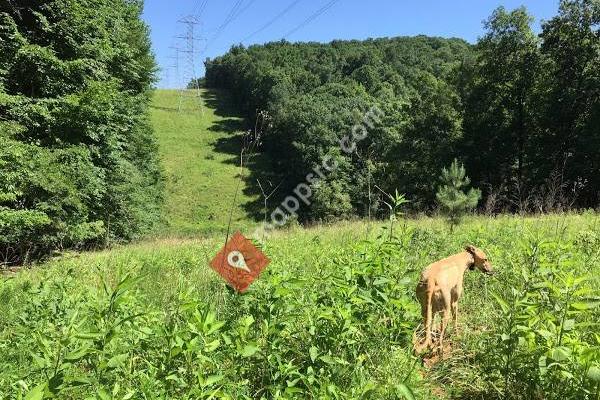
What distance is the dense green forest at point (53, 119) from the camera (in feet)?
35.8

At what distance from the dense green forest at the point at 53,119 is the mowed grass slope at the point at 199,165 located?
1402cm

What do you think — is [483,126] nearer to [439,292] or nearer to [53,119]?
[53,119]

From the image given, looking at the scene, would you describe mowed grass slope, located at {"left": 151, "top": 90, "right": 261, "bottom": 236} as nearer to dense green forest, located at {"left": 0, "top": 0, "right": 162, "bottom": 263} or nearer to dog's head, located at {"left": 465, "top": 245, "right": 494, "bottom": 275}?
dense green forest, located at {"left": 0, "top": 0, "right": 162, "bottom": 263}

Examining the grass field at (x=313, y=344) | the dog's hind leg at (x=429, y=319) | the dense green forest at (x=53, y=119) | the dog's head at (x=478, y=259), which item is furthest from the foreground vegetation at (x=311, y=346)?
the dense green forest at (x=53, y=119)

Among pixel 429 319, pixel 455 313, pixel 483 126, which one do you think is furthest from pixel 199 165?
pixel 429 319

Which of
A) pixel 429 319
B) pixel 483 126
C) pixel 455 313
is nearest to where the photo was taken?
pixel 429 319

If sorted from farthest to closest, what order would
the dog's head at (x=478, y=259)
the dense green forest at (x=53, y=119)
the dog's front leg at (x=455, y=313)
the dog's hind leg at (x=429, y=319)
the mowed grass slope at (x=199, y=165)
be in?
the mowed grass slope at (x=199, y=165)
the dense green forest at (x=53, y=119)
the dog's head at (x=478, y=259)
the dog's front leg at (x=455, y=313)
the dog's hind leg at (x=429, y=319)

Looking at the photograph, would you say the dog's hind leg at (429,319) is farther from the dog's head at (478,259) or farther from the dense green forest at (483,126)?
the dense green forest at (483,126)

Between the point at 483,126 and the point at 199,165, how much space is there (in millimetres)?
32615

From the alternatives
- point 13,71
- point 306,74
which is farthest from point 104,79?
point 306,74

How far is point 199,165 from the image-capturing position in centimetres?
4991

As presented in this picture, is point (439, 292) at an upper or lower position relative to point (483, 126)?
lower

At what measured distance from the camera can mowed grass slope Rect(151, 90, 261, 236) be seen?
130 feet

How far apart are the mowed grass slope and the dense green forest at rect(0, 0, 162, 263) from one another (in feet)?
46.0
